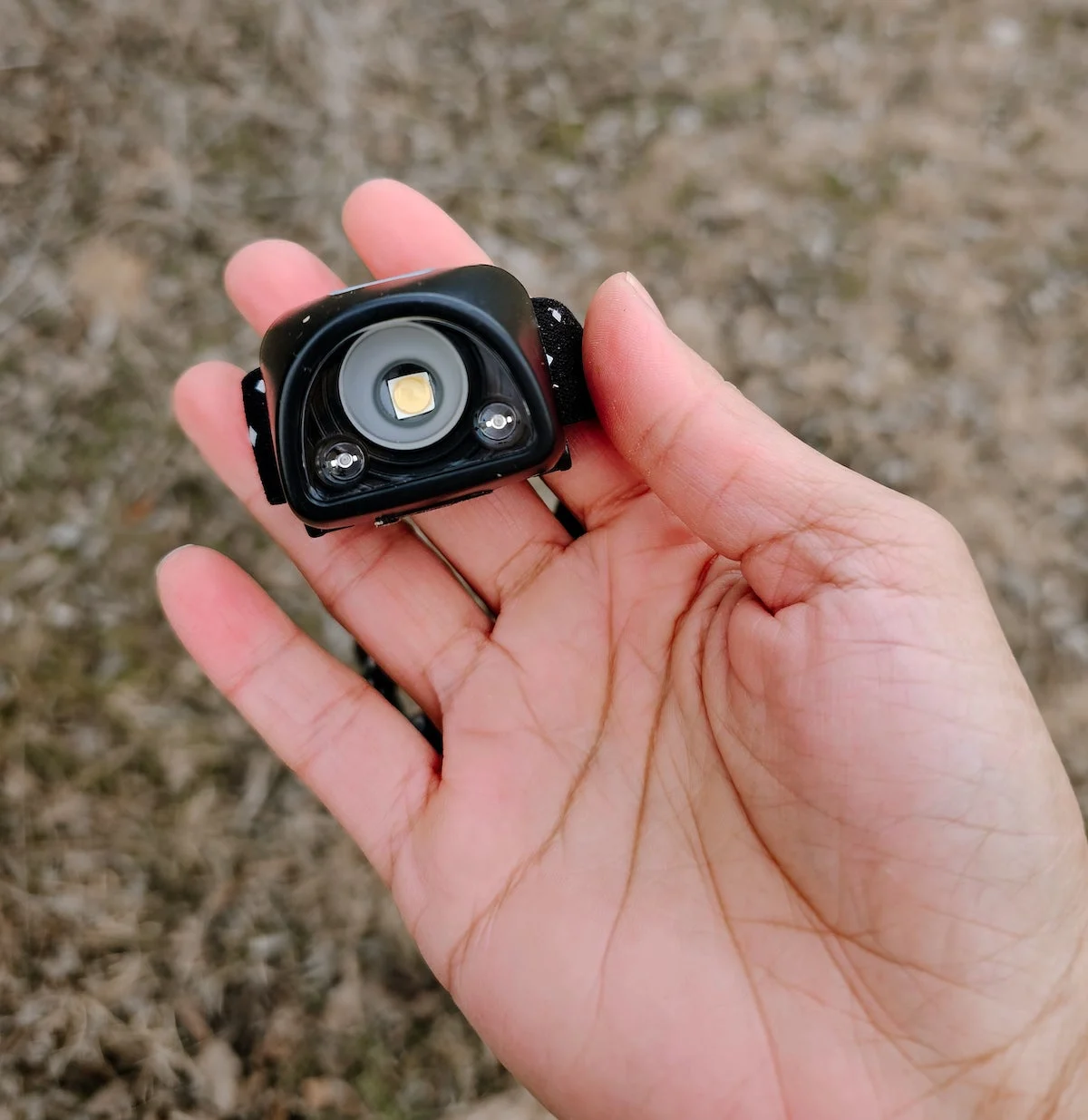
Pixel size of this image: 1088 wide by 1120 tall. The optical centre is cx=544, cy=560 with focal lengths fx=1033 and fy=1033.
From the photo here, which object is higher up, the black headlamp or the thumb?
the black headlamp

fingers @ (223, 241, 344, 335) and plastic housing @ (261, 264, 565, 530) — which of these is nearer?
plastic housing @ (261, 264, 565, 530)

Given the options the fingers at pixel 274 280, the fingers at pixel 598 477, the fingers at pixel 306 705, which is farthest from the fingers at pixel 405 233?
the fingers at pixel 306 705

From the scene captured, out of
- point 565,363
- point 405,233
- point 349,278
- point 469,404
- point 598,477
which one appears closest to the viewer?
point 469,404

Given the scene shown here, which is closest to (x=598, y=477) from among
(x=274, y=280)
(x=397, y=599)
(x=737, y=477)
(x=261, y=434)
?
(x=737, y=477)

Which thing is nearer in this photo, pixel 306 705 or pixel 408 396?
pixel 408 396

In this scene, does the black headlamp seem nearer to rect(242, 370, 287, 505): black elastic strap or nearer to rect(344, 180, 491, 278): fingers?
rect(242, 370, 287, 505): black elastic strap

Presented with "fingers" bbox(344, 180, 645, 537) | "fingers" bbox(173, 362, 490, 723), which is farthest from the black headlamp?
"fingers" bbox(344, 180, 645, 537)

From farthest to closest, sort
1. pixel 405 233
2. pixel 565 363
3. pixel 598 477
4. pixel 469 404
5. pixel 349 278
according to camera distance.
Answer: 1. pixel 349 278
2. pixel 405 233
3. pixel 598 477
4. pixel 565 363
5. pixel 469 404

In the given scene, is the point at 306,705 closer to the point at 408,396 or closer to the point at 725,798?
the point at 408,396
